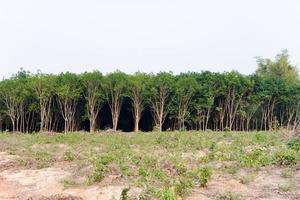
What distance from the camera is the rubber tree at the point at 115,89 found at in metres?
32.2

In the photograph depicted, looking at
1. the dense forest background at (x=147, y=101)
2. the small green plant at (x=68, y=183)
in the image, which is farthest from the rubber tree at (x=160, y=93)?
the small green plant at (x=68, y=183)

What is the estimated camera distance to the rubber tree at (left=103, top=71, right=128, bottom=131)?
3222cm

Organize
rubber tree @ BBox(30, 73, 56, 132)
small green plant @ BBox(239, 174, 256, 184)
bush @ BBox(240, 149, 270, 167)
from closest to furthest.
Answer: small green plant @ BBox(239, 174, 256, 184), bush @ BBox(240, 149, 270, 167), rubber tree @ BBox(30, 73, 56, 132)

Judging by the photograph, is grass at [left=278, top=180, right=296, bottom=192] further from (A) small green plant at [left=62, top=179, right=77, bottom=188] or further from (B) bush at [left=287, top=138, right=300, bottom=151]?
(A) small green plant at [left=62, top=179, right=77, bottom=188]

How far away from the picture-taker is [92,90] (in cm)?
3250

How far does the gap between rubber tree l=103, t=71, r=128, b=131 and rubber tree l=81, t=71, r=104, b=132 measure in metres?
0.43

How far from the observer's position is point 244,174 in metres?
9.80

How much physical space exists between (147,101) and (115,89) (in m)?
2.59

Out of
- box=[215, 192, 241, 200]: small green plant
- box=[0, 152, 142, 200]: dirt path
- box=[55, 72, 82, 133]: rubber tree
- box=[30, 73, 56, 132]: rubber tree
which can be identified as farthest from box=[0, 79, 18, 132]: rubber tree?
box=[215, 192, 241, 200]: small green plant

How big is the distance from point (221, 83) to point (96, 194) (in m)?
26.2

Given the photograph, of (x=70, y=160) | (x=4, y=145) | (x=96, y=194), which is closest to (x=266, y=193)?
(x=96, y=194)

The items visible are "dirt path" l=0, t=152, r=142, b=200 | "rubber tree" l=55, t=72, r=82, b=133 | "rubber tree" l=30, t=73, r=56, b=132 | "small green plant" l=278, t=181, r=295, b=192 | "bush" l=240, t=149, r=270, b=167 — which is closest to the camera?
"small green plant" l=278, t=181, r=295, b=192

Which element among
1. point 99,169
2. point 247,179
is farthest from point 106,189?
point 247,179

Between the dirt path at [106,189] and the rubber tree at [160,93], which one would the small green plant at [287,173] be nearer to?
the dirt path at [106,189]
